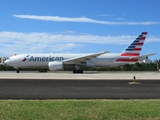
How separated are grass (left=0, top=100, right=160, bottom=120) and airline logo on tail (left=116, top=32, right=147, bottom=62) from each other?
32.5 m

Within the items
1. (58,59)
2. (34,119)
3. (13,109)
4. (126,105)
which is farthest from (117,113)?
(58,59)

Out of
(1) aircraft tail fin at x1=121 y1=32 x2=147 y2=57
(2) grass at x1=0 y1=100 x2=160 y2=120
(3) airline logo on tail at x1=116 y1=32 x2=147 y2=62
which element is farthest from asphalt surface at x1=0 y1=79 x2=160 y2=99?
(1) aircraft tail fin at x1=121 y1=32 x2=147 y2=57

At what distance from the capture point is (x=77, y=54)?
134ft

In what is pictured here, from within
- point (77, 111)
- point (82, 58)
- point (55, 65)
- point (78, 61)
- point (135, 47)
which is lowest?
point (77, 111)

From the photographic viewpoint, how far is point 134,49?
4144 cm

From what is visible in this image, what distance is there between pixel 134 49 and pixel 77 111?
35.5m

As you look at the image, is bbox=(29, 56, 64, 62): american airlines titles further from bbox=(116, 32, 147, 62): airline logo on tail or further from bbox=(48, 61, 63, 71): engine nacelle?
bbox=(116, 32, 147, 62): airline logo on tail

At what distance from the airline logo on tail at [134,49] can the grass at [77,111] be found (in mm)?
32459

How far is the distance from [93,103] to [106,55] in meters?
32.7

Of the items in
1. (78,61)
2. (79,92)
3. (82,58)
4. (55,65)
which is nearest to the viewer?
(79,92)

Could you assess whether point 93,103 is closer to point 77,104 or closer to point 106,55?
Answer: point 77,104

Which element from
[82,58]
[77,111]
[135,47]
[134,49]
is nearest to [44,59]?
[82,58]

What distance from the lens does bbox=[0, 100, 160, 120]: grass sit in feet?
21.5

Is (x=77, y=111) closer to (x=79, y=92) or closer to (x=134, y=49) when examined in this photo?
(x=79, y=92)
